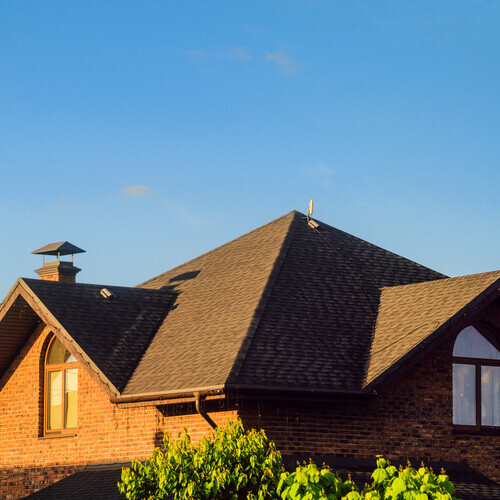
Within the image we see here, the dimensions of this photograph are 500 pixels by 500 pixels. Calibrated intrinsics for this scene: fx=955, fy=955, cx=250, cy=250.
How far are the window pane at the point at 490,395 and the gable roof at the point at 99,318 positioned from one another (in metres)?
7.37

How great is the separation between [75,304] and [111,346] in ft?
5.09

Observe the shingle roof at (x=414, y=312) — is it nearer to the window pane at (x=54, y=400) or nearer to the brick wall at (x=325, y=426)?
the brick wall at (x=325, y=426)

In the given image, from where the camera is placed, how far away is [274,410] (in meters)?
17.7

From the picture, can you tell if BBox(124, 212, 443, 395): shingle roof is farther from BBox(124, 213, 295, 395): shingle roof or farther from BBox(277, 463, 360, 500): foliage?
BBox(277, 463, 360, 500): foliage

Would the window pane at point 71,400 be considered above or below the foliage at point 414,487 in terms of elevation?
above

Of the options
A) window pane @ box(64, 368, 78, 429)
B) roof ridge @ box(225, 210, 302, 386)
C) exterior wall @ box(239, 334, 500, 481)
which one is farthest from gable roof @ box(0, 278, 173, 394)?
exterior wall @ box(239, 334, 500, 481)

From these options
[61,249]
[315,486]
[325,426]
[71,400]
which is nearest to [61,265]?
[61,249]

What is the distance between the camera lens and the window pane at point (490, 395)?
19438mm

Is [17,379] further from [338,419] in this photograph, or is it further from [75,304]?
[338,419]

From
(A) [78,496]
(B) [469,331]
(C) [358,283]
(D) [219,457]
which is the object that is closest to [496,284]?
(B) [469,331]

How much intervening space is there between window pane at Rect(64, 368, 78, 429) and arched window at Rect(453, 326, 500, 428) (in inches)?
332

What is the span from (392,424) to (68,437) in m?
7.46

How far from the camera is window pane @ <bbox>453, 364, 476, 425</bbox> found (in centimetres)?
1914

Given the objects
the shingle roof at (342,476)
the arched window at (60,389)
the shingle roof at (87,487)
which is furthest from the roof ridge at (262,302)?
the arched window at (60,389)
